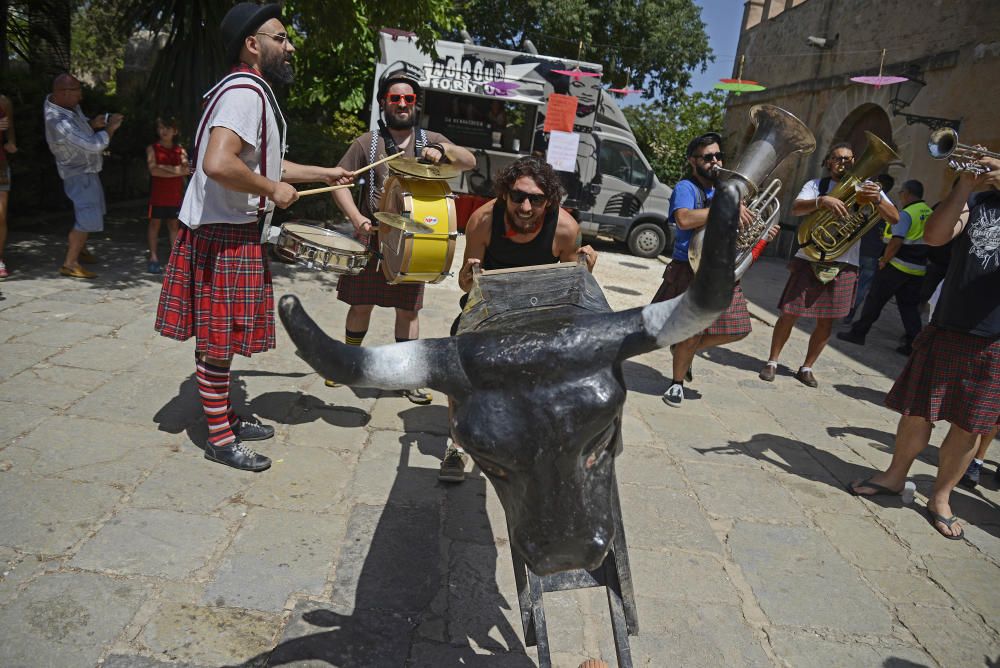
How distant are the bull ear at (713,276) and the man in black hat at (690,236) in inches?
110

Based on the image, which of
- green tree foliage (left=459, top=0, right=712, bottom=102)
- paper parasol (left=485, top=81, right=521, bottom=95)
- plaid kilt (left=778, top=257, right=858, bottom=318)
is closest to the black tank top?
plaid kilt (left=778, top=257, right=858, bottom=318)

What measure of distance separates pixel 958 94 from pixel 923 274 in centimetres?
485

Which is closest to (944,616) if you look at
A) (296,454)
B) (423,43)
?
(296,454)

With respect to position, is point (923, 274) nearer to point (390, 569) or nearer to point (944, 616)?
point (944, 616)

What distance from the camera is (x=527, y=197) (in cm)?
295

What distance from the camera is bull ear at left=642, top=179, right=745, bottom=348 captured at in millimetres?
1441

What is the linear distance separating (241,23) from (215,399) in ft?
6.23

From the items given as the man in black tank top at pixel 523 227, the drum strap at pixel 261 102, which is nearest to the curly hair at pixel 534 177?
the man in black tank top at pixel 523 227

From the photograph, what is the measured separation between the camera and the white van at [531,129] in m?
12.5

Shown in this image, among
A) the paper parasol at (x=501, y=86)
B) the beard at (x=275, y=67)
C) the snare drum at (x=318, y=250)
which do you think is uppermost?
the paper parasol at (x=501, y=86)

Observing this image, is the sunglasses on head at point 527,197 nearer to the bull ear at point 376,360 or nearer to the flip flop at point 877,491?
the bull ear at point 376,360

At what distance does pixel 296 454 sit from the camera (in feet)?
12.4

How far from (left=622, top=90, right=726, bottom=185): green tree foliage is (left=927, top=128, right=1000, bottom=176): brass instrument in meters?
17.2

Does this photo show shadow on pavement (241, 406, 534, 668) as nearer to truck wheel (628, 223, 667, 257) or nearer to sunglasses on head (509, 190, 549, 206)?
sunglasses on head (509, 190, 549, 206)
